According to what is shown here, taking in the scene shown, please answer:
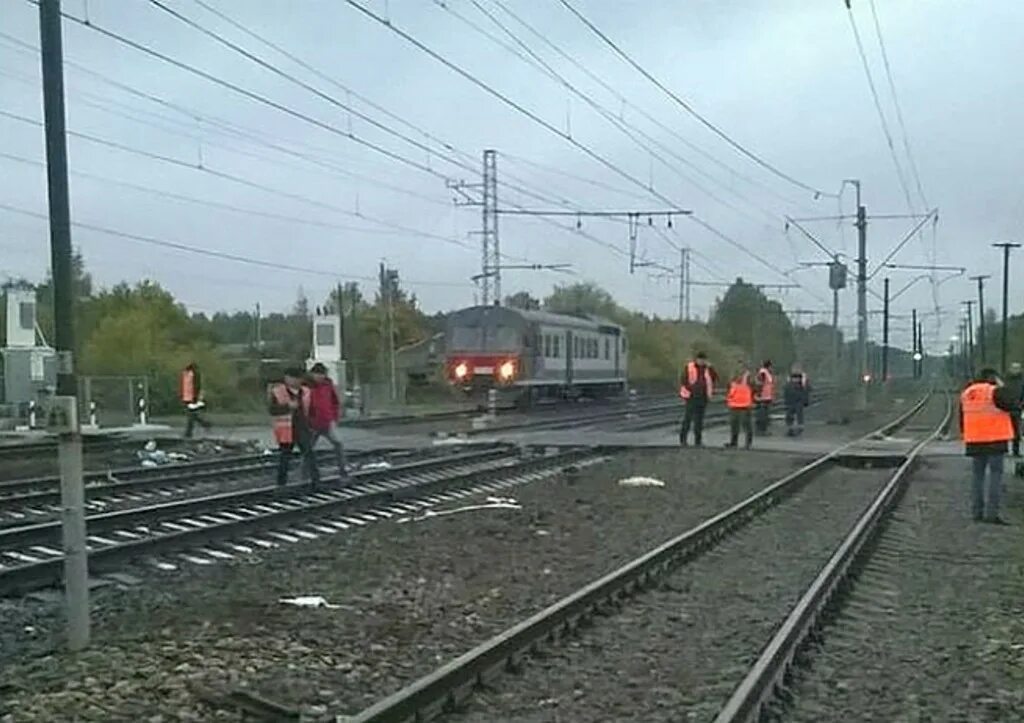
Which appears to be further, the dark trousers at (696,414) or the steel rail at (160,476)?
the dark trousers at (696,414)

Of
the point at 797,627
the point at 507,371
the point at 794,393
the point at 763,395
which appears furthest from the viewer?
the point at 507,371

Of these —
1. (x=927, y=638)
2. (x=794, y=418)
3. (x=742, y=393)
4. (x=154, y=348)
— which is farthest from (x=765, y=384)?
(x=154, y=348)

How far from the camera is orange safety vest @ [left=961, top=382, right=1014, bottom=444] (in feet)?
61.0

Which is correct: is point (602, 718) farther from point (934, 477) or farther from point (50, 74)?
point (934, 477)

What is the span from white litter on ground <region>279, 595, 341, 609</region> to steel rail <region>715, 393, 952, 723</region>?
3496 mm

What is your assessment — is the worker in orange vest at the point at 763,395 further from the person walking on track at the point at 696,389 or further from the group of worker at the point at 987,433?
the group of worker at the point at 987,433

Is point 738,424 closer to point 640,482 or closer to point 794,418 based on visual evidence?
point 794,418

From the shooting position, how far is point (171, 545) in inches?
592

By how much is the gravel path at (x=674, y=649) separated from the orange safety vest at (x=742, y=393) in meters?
15.2

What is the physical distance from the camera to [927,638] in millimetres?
11094

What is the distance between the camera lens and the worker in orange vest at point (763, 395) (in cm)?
3697

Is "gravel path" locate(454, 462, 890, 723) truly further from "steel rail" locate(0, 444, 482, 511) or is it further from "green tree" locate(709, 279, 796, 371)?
"green tree" locate(709, 279, 796, 371)

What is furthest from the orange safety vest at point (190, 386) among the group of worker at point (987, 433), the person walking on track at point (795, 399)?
the group of worker at point (987, 433)

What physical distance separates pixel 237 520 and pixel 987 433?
894 centimetres
